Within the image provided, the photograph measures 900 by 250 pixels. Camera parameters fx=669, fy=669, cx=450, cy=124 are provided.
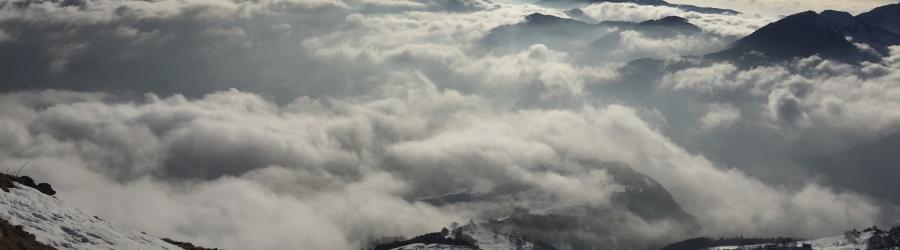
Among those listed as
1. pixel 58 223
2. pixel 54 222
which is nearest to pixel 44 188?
pixel 58 223

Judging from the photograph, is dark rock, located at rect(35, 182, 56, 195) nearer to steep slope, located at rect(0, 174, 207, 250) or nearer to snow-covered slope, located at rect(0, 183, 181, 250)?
steep slope, located at rect(0, 174, 207, 250)

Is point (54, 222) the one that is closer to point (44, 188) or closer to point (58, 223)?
point (58, 223)

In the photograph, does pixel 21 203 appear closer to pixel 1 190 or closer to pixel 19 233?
pixel 1 190

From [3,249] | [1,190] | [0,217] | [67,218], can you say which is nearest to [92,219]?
[67,218]

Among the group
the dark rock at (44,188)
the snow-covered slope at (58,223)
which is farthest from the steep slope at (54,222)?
the dark rock at (44,188)

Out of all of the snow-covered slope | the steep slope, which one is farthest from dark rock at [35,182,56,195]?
the snow-covered slope

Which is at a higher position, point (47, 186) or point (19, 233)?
point (47, 186)

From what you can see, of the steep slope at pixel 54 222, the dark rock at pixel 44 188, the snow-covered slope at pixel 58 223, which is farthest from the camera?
the dark rock at pixel 44 188

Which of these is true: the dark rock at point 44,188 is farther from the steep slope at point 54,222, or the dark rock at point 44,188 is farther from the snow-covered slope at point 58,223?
the snow-covered slope at point 58,223
